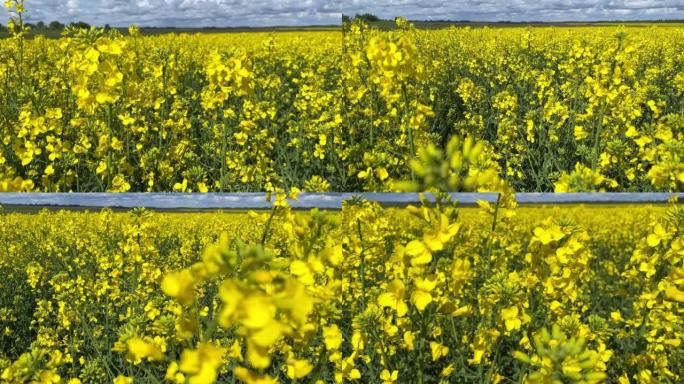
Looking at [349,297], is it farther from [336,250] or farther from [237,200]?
[336,250]

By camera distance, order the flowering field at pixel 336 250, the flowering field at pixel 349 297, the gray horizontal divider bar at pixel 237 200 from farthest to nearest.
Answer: the gray horizontal divider bar at pixel 237 200 < the flowering field at pixel 336 250 < the flowering field at pixel 349 297

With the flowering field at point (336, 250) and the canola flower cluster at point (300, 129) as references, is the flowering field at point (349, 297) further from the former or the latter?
the canola flower cluster at point (300, 129)

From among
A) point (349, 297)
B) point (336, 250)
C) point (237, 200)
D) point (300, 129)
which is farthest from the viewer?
point (300, 129)

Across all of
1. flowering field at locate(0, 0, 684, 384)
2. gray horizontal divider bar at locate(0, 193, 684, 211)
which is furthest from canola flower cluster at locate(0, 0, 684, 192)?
gray horizontal divider bar at locate(0, 193, 684, 211)

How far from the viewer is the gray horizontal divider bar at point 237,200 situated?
8.30 ft

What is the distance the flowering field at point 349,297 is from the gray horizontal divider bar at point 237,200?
0.08 meters

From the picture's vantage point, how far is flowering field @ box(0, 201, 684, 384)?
991mm

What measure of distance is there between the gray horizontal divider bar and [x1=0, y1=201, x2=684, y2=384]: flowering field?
8 centimetres

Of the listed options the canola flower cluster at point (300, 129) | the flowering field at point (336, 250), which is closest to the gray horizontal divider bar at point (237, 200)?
the flowering field at point (336, 250)

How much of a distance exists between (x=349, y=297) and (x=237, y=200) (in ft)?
2.16

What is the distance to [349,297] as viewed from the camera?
244cm

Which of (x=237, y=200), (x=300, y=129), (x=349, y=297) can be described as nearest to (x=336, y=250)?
(x=349, y=297)

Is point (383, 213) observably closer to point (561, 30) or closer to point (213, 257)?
point (213, 257)

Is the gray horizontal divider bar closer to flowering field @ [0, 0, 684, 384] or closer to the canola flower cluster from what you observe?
flowering field @ [0, 0, 684, 384]
